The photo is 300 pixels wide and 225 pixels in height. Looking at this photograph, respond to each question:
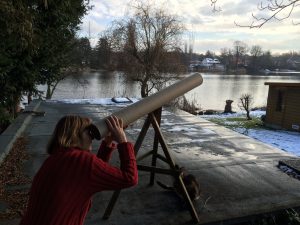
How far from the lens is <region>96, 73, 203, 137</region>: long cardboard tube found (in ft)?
10.9

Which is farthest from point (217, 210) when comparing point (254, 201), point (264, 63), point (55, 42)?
point (264, 63)

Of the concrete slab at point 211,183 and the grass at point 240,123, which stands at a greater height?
the concrete slab at point 211,183

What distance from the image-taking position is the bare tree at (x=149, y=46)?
27.6 meters

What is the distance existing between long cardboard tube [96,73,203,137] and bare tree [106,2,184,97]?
23.0 m

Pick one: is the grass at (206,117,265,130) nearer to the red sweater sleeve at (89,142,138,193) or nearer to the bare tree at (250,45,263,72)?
the red sweater sleeve at (89,142,138,193)

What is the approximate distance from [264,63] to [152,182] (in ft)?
295

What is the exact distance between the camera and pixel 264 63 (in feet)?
297

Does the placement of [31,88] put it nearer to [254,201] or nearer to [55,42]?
[55,42]

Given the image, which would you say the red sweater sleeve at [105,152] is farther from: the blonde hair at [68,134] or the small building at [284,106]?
the small building at [284,106]

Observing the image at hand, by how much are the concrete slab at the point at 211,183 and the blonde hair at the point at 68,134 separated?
2.69 m

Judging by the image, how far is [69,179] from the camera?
2.10 m

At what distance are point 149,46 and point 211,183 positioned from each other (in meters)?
22.5

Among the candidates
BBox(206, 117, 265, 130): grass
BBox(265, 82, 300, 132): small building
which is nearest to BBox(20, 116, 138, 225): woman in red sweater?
BBox(206, 117, 265, 130): grass

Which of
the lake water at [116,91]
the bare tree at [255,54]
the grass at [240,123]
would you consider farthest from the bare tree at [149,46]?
the bare tree at [255,54]
